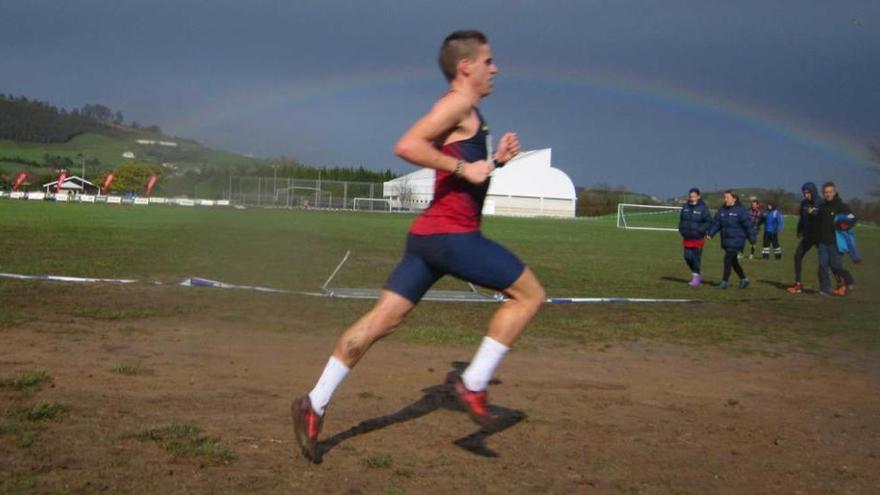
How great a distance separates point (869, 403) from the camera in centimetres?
755

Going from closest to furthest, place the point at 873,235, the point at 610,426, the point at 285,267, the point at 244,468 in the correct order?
1. the point at 244,468
2. the point at 610,426
3. the point at 285,267
4. the point at 873,235

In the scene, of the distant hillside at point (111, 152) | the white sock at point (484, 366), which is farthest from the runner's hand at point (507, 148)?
the distant hillside at point (111, 152)

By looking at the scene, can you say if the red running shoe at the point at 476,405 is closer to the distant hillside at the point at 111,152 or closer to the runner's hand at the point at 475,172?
the runner's hand at the point at 475,172

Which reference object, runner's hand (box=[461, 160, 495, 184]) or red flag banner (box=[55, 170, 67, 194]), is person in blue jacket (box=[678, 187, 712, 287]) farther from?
red flag banner (box=[55, 170, 67, 194])

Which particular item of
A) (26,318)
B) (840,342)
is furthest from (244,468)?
(840,342)

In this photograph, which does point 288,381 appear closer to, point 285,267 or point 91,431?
point 91,431

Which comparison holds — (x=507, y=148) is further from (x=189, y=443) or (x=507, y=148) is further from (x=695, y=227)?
(x=695, y=227)

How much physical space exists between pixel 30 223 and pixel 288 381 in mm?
30286

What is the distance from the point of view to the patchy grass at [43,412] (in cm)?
548

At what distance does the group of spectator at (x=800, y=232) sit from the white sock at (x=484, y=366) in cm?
1495

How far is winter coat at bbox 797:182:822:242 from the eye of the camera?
18406 millimetres

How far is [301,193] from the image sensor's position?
53.7 meters

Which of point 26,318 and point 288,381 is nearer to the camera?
point 288,381

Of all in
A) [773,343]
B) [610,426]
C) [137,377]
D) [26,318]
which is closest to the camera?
[610,426]
